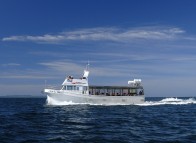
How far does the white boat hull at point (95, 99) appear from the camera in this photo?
78125 mm

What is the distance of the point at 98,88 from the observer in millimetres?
83688

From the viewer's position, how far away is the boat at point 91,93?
78.1m

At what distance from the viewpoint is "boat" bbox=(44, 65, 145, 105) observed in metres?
78.1

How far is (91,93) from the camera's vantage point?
269 feet

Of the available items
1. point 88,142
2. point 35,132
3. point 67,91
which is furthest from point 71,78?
point 88,142

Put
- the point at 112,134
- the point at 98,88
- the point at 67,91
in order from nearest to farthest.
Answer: the point at 112,134 < the point at 67,91 < the point at 98,88

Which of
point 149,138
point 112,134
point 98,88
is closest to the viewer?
point 149,138

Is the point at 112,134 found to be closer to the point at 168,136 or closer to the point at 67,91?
the point at 168,136

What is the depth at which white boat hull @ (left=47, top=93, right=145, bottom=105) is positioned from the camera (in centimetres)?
7812

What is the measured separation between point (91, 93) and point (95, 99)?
6.01ft

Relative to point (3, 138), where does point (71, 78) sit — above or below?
above

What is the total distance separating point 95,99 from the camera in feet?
267

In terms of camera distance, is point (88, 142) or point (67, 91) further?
point (67, 91)

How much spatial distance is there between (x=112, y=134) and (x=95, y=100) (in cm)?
5164
